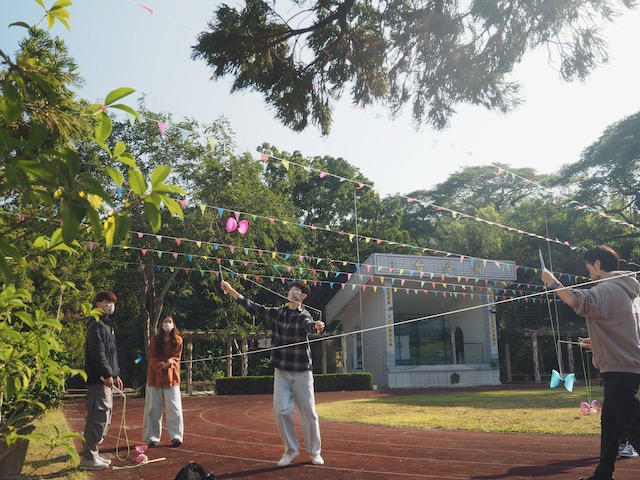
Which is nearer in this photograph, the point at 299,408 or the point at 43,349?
the point at 43,349

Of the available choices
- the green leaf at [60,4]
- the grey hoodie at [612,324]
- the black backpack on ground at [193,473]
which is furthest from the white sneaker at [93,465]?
the green leaf at [60,4]

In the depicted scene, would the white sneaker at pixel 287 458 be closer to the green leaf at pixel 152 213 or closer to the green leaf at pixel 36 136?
the green leaf at pixel 152 213

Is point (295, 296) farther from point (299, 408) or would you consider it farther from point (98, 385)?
point (98, 385)

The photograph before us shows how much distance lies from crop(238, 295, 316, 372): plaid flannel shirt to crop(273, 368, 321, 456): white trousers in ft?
0.29

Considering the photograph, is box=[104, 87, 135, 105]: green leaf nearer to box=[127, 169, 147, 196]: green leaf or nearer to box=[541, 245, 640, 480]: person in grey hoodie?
box=[127, 169, 147, 196]: green leaf

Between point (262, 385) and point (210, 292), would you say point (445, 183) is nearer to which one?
point (210, 292)

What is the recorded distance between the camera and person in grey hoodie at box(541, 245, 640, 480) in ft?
12.1

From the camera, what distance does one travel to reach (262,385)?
69.1 feet

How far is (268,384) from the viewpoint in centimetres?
2109

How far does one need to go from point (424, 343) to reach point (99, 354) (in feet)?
67.8

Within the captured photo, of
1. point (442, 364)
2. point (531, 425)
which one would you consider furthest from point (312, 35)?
point (442, 364)

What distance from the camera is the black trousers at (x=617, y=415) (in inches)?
142

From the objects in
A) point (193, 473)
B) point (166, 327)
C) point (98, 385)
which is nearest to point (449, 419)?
point (166, 327)

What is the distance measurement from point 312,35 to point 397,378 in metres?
17.8
